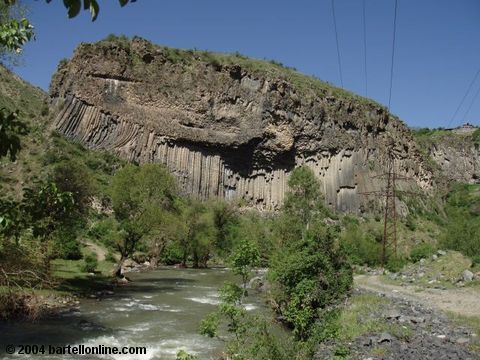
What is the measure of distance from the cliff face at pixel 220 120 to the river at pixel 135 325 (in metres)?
49.0

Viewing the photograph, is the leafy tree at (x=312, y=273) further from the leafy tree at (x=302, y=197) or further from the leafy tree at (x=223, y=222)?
the leafy tree at (x=223, y=222)

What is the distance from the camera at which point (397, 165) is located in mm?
106688

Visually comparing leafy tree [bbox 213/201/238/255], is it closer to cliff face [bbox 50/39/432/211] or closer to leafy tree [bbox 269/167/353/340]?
cliff face [bbox 50/39/432/211]

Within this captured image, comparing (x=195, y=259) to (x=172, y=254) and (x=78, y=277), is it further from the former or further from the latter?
(x=78, y=277)

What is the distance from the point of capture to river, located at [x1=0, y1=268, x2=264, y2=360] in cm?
1659

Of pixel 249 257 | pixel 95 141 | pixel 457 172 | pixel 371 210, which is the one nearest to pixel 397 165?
pixel 371 210

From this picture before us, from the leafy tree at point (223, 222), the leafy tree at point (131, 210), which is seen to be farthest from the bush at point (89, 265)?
the leafy tree at point (223, 222)

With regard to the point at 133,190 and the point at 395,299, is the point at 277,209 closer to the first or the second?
the point at 133,190

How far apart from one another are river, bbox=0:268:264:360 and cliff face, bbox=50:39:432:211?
4904 cm

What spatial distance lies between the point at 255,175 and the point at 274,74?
1984 cm

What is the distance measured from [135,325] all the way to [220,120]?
68018mm

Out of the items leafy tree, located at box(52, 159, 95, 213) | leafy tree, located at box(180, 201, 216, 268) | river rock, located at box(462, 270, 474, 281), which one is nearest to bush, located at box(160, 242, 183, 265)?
leafy tree, located at box(180, 201, 216, 268)

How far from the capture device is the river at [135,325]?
1659 centimetres

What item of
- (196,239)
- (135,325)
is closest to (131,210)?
(135,325)
